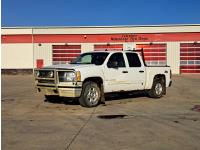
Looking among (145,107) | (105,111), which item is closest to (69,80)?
(105,111)

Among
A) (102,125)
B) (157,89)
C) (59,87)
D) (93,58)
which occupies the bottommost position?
(102,125)

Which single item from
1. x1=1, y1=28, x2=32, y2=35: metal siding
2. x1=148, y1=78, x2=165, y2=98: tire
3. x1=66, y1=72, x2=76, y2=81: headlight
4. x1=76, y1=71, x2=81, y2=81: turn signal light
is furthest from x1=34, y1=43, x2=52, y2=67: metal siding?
x1=76, y1=71, x2=81, y2=81: turn signal light

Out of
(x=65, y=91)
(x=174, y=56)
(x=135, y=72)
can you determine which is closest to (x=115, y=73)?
(x=135, y=72)

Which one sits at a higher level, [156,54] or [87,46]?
[87,46]

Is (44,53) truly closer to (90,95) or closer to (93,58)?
(93,58)

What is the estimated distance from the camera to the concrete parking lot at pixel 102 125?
8.30 meters

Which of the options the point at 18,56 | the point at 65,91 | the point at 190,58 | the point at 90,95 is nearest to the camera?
the point at 65,91

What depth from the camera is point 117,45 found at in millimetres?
45594

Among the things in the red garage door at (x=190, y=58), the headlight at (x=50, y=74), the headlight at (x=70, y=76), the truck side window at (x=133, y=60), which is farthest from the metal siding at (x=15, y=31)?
the headlight at (x=70, y=76)

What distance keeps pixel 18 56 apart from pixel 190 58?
17248mm

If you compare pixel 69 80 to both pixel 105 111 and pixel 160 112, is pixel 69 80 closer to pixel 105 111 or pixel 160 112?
pixel 105 111

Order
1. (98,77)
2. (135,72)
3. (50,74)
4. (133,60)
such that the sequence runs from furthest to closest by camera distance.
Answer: (133,60) → (135,72) → (98,77) → (50,74)

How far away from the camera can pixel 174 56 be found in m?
44.3

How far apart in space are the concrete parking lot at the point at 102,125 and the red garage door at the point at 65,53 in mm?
29520
